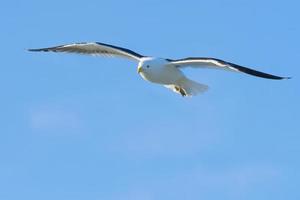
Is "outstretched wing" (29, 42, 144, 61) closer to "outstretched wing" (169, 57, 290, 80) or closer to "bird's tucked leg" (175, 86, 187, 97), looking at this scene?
"bird's tucked leg" (175, 86, 187, 97)

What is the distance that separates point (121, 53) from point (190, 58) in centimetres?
205

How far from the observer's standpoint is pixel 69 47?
61.4 ft

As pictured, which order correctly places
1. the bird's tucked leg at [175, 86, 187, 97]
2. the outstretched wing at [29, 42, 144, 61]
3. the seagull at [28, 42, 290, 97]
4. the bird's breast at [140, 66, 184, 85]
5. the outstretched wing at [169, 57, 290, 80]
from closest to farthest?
the outstretched wing at [169, 57, 290, 80] < the seagull at [28, 42, 290, 97] < the bird's breast at [140, 66, 184, 85] < the bird's tucked leg at [175, 86, 187, 97] < the outstretched wing at [29, 42, 144, 61]

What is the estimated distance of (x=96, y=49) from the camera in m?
18.5

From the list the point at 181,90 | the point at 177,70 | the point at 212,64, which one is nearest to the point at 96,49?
the point at 181,90

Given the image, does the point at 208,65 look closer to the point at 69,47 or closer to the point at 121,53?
the point at 121,53

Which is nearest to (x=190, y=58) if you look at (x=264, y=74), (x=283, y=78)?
(x=264, y=74)

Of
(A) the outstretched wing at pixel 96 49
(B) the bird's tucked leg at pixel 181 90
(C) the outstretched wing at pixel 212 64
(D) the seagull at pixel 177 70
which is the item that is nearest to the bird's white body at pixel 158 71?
(D) the seagull at pixel 177 70

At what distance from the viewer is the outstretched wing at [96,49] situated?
17.8 metres

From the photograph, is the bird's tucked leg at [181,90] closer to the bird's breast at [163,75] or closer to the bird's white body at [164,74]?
the bird's white body at [164,74]

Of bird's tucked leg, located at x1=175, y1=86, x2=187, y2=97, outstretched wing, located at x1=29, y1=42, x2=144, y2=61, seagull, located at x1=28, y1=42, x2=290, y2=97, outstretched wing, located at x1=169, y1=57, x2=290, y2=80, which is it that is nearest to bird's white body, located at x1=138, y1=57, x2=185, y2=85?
seagull, located at x1=28, y1=42, x2=290, y2=97

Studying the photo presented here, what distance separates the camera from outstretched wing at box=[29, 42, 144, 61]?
17.8m

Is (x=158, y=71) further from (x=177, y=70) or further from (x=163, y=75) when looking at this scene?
(x=177, y=70)

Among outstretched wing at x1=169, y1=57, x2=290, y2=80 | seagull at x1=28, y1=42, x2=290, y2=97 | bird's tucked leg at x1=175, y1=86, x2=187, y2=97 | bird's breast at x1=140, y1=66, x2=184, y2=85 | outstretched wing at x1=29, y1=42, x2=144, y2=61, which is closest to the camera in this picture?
outstretched wing at x1=169, y1=57, x2=290, y2=80
